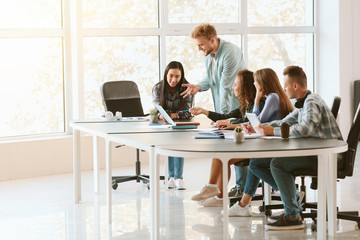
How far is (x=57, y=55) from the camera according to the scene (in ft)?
24.6

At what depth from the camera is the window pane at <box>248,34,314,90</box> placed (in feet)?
28.6

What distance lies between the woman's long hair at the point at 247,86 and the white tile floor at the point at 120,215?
90 centimetres

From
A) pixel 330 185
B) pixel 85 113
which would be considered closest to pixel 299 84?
pixel 330 185

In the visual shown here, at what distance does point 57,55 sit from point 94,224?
10.2 feet

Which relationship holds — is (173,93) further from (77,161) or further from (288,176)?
(288,176)

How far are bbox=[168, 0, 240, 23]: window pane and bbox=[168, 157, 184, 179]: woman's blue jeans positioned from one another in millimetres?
2342

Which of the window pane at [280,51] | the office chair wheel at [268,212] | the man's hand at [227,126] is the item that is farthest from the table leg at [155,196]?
the window pane at [280,51]

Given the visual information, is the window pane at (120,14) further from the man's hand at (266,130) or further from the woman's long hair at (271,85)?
the man's hand at (266,130)

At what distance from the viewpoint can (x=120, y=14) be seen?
25.5 ft

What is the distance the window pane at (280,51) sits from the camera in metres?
8.72

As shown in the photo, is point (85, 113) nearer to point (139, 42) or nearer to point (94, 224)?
point (139, 42)

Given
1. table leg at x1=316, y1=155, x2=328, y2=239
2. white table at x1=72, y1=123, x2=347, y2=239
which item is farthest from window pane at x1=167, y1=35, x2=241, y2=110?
table leg at x1=316, y1=155, x2=328, y2=239

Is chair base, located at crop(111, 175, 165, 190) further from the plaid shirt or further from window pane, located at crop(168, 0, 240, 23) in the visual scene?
window pane, located at crop(168, 0, 240, 23)

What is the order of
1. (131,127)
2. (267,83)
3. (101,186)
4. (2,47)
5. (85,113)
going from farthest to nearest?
(85,113) → (2,47) → (101,186) → (131,127) → (267,83)
